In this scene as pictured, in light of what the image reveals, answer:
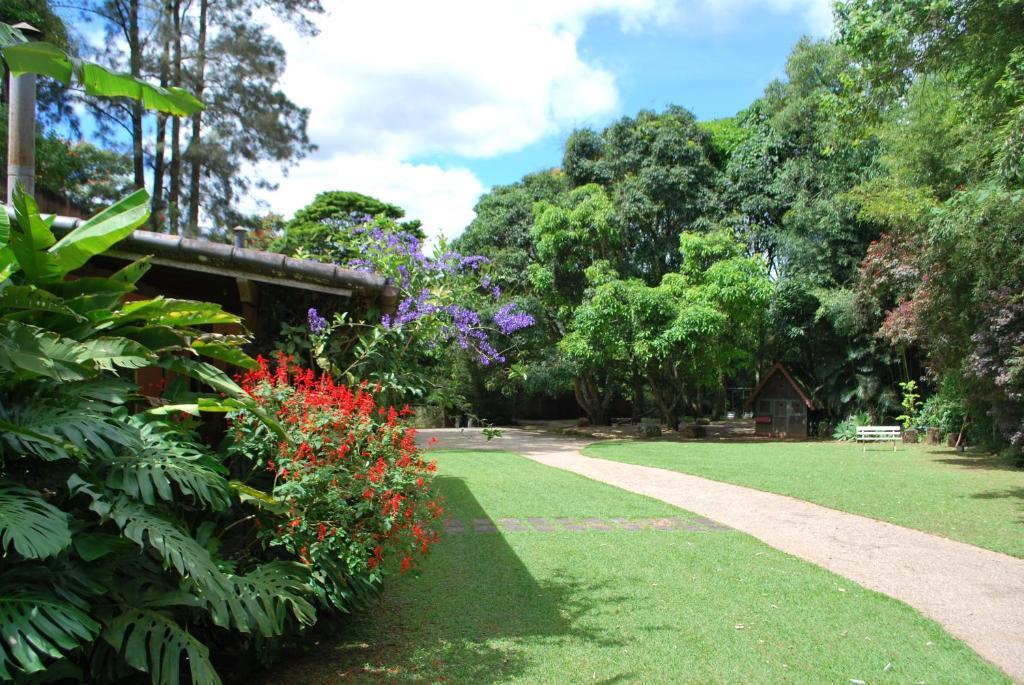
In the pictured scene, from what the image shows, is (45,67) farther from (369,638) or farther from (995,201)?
(995,201)

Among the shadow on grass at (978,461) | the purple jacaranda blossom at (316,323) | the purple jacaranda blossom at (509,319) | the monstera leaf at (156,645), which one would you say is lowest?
the shadow on grass at (978,461)

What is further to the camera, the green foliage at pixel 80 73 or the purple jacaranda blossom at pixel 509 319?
the purple jacaranda blossom at pixel 509 319

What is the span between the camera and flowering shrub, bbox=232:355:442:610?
3.94 metres

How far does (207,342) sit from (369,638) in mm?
2361

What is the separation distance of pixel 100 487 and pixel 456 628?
283cm

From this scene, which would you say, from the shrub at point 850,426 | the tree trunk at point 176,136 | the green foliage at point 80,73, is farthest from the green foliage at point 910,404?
the green foliage at point 80,73

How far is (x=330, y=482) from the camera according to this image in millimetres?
3988

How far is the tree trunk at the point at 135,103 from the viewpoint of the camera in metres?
20.3

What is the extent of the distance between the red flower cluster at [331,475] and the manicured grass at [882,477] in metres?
7.00

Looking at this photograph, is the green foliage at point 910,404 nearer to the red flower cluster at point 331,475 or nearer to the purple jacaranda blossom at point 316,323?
the purple jacaranda blossom at point 316,323

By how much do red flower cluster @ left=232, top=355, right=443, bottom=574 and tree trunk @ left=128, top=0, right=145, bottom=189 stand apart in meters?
19.5

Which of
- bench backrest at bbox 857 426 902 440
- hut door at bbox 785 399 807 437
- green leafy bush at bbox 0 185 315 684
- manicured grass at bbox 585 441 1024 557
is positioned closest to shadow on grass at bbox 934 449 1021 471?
manicured grass at bbox 585 441 1024 557

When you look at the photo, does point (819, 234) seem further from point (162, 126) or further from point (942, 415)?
point (162, 126)

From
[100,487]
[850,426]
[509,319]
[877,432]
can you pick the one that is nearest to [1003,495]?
[877,432]
